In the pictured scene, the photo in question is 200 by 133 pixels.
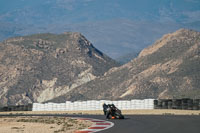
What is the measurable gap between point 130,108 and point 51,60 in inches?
4499

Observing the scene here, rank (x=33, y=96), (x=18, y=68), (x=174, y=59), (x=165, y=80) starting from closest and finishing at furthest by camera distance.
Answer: (x=165, y=80), (x=174, y=59), (x=33, y=96), (x=18, y=68)

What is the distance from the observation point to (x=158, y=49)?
475 ft

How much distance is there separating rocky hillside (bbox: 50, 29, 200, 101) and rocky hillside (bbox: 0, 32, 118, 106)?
721 inches

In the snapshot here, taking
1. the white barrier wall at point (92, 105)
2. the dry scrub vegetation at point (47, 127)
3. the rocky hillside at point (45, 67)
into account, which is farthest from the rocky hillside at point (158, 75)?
the dry scrub vegetation at point (47, 127)

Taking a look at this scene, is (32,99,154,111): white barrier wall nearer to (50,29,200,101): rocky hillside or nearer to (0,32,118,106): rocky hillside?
(50,29,200,101): rocky hillside

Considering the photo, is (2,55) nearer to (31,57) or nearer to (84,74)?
(31,57)

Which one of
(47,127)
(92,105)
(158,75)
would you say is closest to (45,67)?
(158,75)

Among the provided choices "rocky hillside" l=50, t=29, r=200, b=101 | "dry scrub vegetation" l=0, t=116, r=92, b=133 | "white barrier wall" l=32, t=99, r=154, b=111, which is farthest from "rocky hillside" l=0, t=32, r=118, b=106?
"dry scrub vegetation" l=0, t=116, r=92, b=133

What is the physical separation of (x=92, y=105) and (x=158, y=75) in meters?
60.6

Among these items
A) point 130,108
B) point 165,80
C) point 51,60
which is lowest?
point 130,108

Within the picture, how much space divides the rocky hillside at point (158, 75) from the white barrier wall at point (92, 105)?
35572 mm

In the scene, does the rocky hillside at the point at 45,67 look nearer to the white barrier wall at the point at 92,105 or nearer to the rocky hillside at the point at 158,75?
the rocky hillside at the point at 158,75

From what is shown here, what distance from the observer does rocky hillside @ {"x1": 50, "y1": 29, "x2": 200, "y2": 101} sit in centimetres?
11300

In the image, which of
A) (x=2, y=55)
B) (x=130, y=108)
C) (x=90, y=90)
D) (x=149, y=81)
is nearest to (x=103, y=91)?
(x=90, y=90)
